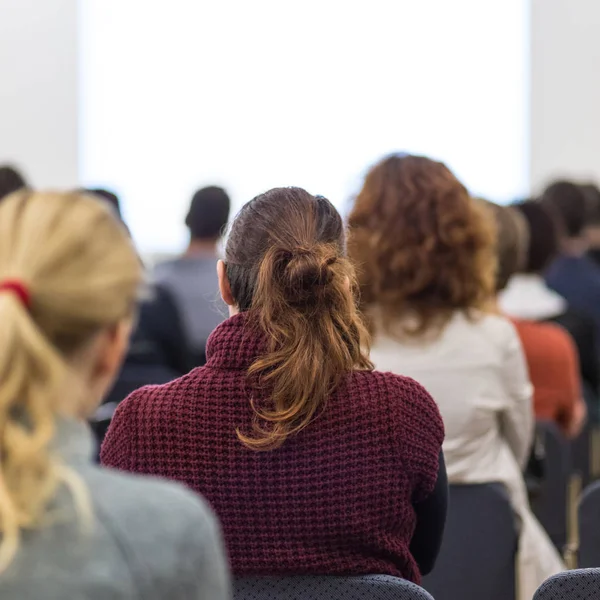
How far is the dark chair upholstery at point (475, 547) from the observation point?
2312 millimetres

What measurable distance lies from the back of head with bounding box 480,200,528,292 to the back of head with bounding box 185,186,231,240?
5.73 feet

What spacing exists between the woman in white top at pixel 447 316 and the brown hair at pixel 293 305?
2.30 feet

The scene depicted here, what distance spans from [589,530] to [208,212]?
114 inches

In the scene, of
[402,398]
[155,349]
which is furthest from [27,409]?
[155,349]

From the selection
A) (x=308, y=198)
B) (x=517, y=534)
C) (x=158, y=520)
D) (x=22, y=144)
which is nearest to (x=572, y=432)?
(x=517, y=534)

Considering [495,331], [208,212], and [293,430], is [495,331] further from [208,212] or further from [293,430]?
[208,212]

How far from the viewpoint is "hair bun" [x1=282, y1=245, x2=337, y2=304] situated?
1.61 metres

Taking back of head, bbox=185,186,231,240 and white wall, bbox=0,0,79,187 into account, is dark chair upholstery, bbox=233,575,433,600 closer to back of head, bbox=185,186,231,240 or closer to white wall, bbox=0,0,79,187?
back of head, bbox=185,186,231,240

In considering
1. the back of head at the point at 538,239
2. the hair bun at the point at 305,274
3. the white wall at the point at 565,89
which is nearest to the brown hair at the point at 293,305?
the hair bun at the point at 305,274

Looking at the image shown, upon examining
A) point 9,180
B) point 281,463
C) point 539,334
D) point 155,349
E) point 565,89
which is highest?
point 565,89

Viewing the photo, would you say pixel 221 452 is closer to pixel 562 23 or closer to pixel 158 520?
pixel 158 520

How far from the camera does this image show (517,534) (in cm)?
238

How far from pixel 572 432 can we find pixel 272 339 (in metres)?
2.04

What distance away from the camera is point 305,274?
1.61 m
